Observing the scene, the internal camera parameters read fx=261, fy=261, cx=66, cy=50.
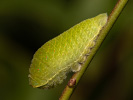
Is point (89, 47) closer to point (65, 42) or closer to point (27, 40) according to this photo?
point (65, 42)

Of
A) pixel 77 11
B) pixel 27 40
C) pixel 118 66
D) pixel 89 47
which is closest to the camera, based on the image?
pixel 89 47

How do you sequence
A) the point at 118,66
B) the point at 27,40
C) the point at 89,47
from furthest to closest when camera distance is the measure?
1. the point at 27,40
2. the point at 118,66
3. the point at 89,47

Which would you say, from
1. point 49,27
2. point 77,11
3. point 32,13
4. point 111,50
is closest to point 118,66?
point 111,50

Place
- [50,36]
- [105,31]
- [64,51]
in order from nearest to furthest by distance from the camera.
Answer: [105,31] → [64,51] → [50,36]

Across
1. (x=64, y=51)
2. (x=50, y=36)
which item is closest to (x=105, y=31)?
(x=64, y=51)

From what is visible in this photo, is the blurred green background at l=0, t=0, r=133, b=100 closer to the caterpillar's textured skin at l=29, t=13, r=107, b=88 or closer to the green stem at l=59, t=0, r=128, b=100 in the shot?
the caterpillar's textured skin at l=29, t=13, r=107, b=88

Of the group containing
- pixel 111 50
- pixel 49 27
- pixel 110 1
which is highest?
pixel 110 1

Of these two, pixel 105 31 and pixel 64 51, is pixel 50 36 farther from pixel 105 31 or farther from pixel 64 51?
pixel 105 31

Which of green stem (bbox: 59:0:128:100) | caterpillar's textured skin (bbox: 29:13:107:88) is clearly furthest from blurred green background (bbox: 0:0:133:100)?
green stem (bbox: 59:0:128:100)
